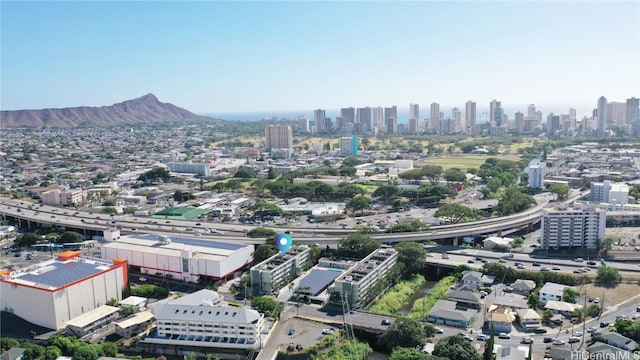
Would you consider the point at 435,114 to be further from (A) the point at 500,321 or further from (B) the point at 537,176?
(A) the point at 500,321

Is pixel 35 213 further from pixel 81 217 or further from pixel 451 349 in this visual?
pixel 451 349

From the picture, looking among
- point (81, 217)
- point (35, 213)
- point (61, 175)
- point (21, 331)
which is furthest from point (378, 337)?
point (61, 175)

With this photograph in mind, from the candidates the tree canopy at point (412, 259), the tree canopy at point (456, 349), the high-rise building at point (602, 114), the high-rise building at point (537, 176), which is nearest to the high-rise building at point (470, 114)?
the high-rise building at point (602, 114)

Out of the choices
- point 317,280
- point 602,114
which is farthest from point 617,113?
point 317,280

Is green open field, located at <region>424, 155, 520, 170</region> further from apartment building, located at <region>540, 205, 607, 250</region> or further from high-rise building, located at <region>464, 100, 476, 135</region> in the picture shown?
high-rise building, located at <region>464, 100, 476, 135</region>

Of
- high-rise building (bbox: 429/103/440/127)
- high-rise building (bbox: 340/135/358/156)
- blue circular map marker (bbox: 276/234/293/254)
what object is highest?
high-rise building (bbox: 429/103/440/127)

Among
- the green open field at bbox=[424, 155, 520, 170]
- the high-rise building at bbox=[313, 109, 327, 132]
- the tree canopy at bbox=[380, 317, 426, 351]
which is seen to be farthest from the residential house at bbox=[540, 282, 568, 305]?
the high-rise building at bbox=[313, 109, 327, 132]
